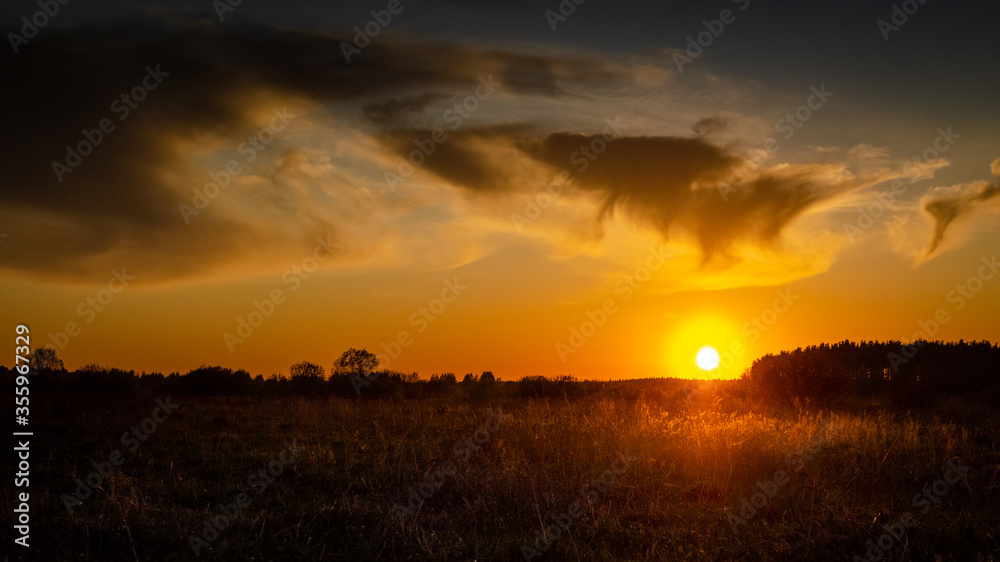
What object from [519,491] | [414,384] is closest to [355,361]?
[414,384]

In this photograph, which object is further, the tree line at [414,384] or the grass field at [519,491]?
the tree line at [414,384]

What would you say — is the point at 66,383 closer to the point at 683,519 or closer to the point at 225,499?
the point at 225,499

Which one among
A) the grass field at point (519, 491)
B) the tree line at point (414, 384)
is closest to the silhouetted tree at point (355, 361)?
the tree line at point (414, 384)

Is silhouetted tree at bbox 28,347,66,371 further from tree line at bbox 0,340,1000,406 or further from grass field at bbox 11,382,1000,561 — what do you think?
grass field at bbox 11,382,1000,561

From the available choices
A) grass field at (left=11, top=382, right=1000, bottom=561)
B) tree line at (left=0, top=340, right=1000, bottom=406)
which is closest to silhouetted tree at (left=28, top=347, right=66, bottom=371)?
tree line at (left=0, top=340, right=1000, bottom=406)

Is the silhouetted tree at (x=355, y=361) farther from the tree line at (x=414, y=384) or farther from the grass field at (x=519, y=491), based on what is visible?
the grass field at (x=519, y=491)

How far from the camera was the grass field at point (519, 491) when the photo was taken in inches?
266

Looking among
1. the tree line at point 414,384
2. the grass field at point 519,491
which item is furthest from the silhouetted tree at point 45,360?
the grass field at point 519,491

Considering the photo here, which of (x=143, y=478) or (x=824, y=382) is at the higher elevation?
(x=824, y=382)

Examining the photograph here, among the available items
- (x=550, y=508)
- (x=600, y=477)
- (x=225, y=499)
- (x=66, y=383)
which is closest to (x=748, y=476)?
(x=600, y=477)

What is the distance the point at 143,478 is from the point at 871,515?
426 inches

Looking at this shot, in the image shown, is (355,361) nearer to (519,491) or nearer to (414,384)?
(414,384)

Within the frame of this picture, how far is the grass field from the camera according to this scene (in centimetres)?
675

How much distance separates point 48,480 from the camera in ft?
32.7
